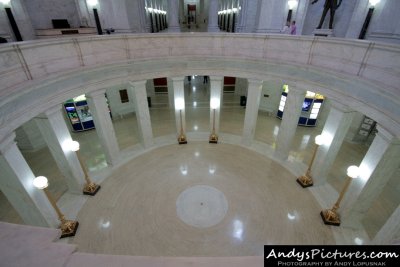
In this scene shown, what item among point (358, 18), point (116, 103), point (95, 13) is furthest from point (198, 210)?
point (95, 13)

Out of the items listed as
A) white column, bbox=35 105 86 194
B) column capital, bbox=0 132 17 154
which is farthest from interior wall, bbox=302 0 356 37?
column capital, bbox=0 132 17 154

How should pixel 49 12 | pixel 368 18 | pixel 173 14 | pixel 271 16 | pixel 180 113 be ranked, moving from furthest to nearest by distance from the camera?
pixel 49 12 → pixel 173 14 → pixel 271 16 → pixel 180 113 → pixel 368 18

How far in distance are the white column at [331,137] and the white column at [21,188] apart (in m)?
11.8

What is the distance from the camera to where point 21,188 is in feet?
22.6

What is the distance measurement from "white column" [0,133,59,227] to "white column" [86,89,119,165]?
3825 mm

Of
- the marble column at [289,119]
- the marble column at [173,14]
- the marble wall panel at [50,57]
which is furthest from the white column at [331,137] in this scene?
the marble column at [173,14]

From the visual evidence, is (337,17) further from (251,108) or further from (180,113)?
(180,113)

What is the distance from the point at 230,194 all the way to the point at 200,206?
163 cm

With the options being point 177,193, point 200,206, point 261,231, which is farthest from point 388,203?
point 177,193

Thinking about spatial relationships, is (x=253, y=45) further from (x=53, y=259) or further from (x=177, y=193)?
(x=53, y=259)

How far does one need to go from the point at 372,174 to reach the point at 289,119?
4.46 metres

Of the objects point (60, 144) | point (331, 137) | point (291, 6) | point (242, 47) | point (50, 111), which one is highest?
point (291, 6)

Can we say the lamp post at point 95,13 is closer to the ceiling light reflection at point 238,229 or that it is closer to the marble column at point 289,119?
the marble column at point 289,119

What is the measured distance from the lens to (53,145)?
8750mm
